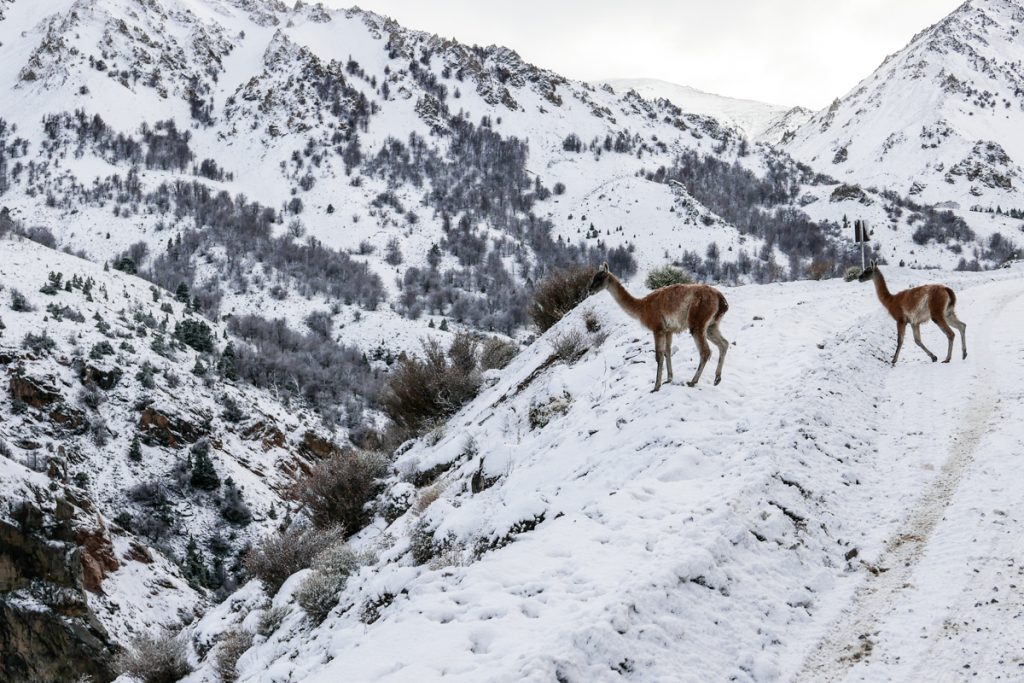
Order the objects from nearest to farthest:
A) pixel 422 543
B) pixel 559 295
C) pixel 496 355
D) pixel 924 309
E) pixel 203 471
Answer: pixel 422 543 → pixel 924 309 → pixel 559 295 → pixel 496 355 → pixel 203 471

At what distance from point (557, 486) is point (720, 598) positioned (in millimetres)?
2738

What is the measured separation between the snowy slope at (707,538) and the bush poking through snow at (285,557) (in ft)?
1.94

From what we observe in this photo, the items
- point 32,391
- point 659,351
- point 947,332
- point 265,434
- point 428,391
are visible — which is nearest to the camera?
point 659,351

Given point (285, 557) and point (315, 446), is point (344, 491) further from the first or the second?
point (315, 446)

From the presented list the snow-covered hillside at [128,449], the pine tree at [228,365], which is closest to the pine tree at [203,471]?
the snow-covered hillside at [128,449]

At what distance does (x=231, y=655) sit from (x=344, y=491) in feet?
13.3

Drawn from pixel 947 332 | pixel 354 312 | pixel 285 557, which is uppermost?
pixel 354 312

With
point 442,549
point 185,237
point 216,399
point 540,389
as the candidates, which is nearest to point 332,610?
point 442,549

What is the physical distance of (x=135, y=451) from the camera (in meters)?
25.4

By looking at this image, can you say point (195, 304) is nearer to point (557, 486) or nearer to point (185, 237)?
point (185, 237)

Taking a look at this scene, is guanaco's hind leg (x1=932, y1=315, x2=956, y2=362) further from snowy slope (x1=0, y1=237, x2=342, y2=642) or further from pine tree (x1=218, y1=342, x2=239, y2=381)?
pine tree (x1=218, y1=342, x2=239, y2=381)

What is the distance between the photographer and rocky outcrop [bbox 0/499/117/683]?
49.3 ft

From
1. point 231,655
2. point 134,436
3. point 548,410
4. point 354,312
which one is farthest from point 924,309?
point 354,312

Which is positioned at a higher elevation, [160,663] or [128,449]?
[128,449]
